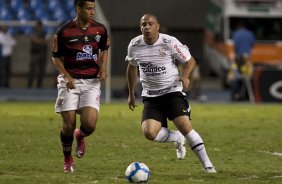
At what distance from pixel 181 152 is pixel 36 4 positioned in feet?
75.0

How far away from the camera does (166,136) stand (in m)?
13.0

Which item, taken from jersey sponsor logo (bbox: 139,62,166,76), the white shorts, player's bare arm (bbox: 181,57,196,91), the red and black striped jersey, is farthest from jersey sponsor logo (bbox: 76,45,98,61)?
player's bare arm (bbox: 181,57,196,91)

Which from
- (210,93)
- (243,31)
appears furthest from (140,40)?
(210,93)

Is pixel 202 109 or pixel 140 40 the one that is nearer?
pixel 140 40

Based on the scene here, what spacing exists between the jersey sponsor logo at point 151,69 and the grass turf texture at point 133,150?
124cm

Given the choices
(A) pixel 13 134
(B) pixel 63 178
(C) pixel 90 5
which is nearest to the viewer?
(B) pixel 63 178

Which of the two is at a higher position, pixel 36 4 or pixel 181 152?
pixel 181 152

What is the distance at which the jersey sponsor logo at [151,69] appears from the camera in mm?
12672

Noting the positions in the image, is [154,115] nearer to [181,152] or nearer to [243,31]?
[181,152]

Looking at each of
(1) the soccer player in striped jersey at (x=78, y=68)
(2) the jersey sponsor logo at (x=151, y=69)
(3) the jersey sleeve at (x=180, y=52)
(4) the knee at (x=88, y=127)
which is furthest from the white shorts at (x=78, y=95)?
(3) the jersey sleeve at (x=180, y=52)

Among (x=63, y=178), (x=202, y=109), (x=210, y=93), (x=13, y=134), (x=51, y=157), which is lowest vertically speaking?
(x=210, y=93)

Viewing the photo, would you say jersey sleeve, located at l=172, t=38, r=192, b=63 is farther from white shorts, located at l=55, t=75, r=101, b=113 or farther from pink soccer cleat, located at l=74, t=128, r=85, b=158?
pink soccer cleat, located at l=74, t=128, r=85, b=158

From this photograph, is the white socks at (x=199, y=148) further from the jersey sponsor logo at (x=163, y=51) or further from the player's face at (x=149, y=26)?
the player's face at (x=149, y=26)

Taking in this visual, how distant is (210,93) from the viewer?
1344 inches
